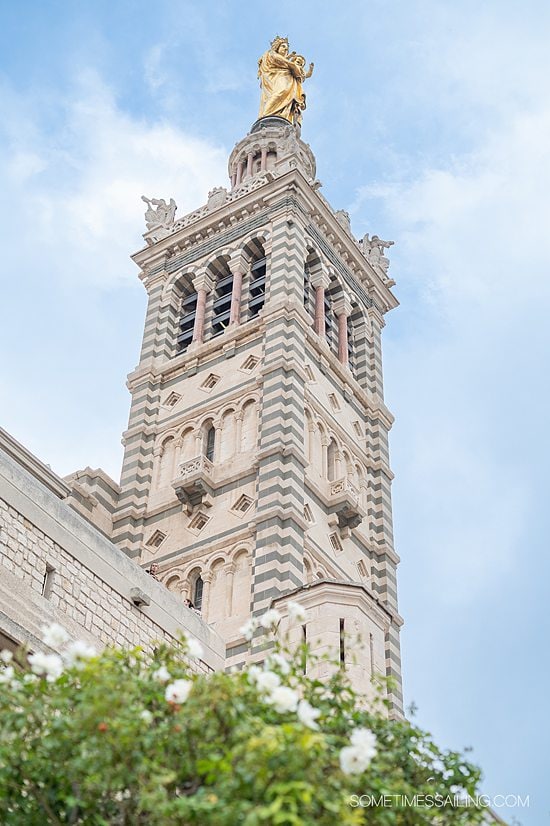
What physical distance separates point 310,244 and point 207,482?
9.65 meters

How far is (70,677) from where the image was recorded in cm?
927

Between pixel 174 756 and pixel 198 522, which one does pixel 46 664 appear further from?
pixel 198 522

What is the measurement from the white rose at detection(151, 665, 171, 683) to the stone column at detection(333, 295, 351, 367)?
82.3 feet

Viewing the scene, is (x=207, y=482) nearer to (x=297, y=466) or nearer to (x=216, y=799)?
(x=297, y=466)

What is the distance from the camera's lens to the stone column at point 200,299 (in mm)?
33500

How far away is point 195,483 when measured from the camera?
2825 centimetres

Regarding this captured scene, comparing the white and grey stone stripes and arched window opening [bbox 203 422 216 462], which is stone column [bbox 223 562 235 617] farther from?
arched window opening [bbox 203 422 216 462]

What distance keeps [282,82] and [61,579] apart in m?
33.9

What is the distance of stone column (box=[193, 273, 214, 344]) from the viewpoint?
33.5m

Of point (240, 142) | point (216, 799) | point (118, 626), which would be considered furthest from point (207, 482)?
point (216, 799)

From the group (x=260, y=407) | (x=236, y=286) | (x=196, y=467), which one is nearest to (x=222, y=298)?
(x=236, y=286)

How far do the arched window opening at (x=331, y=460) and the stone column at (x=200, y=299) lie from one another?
188 inches

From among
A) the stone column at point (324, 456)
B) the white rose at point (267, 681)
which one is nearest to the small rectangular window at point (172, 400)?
the stone column at point (324, 456)

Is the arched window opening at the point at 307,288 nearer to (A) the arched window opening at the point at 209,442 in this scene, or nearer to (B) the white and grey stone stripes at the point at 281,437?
(B) the white and grey stone stripes at the point at 281,437
